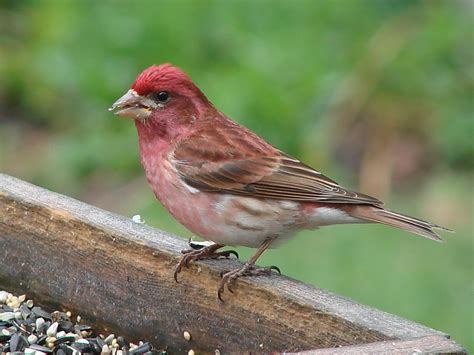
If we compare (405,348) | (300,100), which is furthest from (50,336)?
(300,100)

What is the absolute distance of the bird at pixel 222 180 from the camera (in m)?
4.76

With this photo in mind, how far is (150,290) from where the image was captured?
4398 mm

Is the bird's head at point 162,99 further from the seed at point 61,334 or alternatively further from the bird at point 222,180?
the seed at point 61,334

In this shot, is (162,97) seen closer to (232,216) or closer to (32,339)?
(232,216)

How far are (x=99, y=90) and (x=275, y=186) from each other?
3.57 meters

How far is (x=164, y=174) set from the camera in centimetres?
493

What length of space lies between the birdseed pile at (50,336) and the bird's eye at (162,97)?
38.0 inches

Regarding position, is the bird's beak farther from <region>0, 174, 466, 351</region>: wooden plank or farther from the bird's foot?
the bird's foot

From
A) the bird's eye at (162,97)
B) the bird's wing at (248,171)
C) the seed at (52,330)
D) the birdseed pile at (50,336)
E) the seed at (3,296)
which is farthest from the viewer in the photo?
the bird's eye at (162,97)

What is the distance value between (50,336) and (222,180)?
996 mm

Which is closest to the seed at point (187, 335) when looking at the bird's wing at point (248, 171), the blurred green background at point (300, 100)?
the bird's wing at point (248, 171)

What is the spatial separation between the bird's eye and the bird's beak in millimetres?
27

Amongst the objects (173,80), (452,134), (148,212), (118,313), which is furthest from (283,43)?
(118,313)

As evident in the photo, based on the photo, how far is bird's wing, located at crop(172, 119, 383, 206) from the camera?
486cm
